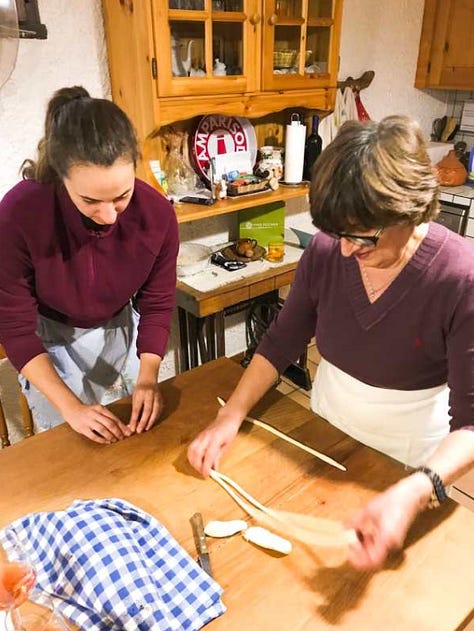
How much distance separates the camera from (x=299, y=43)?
7.16 feet

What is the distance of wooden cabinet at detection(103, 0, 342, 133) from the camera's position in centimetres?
177

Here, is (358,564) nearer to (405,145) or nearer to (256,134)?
(405,145)

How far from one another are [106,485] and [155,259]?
0.67 meters

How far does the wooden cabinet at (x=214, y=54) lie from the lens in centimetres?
177

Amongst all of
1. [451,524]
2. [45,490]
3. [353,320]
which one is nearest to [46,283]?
[45,490]

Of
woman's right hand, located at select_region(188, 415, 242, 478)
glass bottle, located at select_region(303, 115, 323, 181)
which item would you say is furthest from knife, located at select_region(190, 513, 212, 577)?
glass bottle, located at select_region(303, 115, 323, 181)

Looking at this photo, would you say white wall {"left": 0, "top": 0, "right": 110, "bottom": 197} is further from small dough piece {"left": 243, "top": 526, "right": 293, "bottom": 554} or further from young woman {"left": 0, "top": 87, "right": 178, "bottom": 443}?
small dough piece {"left": 243, "top": 526, "right": 293, "bottom": 554}

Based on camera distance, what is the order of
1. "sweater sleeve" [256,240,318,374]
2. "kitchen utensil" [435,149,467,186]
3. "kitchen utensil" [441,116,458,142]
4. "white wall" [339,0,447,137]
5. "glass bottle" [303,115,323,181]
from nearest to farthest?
"sweater sleeve" [256,240,318,374] → "glass bottle" [303,115,323,181] → "white wall" [339,0,447,137] → "kitchen utensil" [435,149,467,186] → "kitchen utensil" [441,116,458,142]

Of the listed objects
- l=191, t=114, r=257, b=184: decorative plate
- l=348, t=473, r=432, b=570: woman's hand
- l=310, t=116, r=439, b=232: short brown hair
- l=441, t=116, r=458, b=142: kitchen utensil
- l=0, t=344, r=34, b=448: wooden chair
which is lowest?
l=0, t=344, r=34, b=448: wooden chair

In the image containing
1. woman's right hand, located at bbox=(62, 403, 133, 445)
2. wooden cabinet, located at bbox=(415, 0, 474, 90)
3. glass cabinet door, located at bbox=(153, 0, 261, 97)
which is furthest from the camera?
wooden cabinet, located at bbox=(415, 0, 474, 90)

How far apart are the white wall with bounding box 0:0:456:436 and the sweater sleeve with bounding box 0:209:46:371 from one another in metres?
0.76

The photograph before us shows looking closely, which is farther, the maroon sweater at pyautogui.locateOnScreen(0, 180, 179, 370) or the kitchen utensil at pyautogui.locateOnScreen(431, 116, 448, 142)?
the kitchen utensil at pyautogui.locateOnScreen(431, 116, 448, 142)

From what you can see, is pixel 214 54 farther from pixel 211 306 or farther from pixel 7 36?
pixel 7 36

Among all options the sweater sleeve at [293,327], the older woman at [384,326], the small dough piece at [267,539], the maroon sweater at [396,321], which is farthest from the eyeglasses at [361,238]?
the small dough piece at [267,539]
